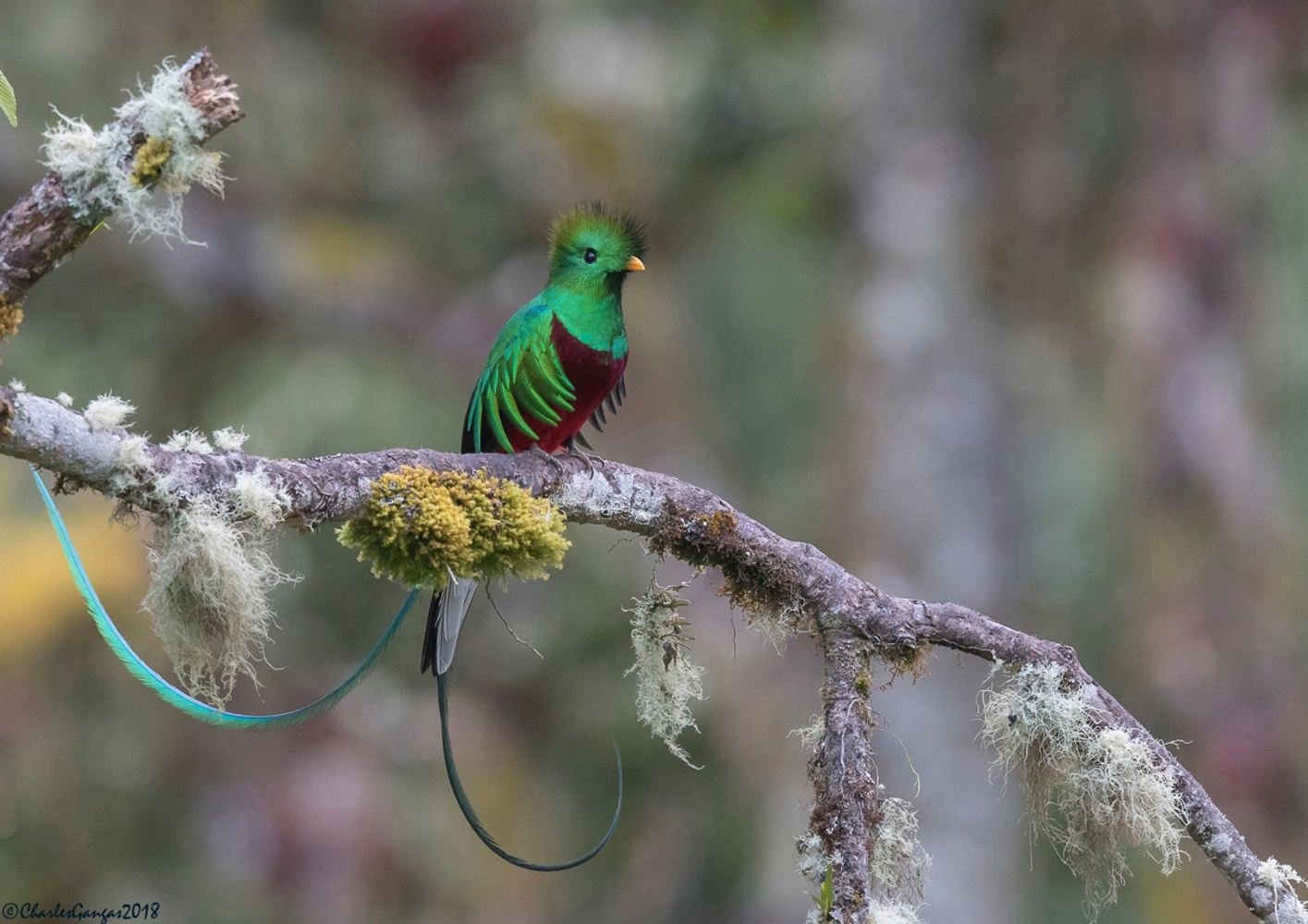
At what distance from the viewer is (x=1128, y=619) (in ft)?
25.1

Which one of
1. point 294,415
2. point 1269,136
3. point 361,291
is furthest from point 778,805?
point 1269,136

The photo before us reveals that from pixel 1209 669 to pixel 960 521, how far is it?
1369 millimetres

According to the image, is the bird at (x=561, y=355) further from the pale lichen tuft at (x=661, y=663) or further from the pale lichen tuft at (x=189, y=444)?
the pale lichen tuft at (x=189, y=444)

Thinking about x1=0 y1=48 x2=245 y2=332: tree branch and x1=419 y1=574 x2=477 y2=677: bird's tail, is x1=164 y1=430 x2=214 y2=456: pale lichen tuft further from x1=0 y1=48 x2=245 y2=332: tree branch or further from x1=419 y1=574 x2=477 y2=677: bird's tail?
x1=419 y1=574 x2=477 y2=677: bird's tail

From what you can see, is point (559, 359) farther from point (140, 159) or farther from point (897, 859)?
point (140, 159)

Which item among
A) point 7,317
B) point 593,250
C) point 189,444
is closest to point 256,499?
point 189,444

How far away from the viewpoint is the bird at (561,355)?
10.7 feet

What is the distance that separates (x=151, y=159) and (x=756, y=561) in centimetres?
121

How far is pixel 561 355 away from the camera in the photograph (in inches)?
131

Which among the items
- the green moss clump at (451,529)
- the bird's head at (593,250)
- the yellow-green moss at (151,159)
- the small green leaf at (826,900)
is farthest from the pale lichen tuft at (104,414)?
the bird's head at (593,250)

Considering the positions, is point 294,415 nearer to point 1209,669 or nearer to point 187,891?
point 187,891

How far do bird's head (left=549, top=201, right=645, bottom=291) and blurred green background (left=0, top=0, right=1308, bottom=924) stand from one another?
10.3 ft

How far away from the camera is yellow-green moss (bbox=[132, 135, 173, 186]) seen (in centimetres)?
176

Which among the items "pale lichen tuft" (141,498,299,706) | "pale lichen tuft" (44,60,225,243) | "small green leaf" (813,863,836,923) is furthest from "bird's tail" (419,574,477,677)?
"pale lichen tuft" (44,60,225,243)
